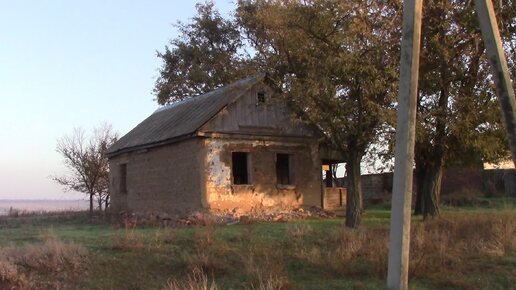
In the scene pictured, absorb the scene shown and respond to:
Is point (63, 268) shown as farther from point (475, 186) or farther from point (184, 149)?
point (475, 186)

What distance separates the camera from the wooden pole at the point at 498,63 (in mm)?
7598

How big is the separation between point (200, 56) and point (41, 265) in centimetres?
2588

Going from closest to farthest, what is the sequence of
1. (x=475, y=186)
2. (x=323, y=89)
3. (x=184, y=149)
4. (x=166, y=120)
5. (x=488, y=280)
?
(x=488, y=280), (x=323, y=89), (x=184, y=149), (x=166, y=120), (x=475, y=186)

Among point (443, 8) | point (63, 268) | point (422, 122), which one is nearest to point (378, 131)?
point (422, 122)

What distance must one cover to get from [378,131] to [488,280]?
778cm

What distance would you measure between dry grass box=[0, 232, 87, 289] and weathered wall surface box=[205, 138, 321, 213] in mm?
10197

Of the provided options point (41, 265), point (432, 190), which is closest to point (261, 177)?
point (432, 190)

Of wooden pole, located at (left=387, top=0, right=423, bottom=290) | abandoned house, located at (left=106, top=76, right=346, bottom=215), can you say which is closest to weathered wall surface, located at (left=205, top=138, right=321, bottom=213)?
abandoned house, located at (left=106, top=76, right=346, bottom=215)

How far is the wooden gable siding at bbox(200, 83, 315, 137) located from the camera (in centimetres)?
2261

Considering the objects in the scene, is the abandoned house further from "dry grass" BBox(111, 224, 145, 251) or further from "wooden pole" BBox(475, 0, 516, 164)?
"wooden pole" BBox(475, 0, 516, 164)

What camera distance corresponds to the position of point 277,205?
23781 millimetres

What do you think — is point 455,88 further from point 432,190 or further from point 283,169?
point 283,169

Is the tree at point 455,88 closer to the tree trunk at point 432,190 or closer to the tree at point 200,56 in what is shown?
the tree trunk at point 432,190

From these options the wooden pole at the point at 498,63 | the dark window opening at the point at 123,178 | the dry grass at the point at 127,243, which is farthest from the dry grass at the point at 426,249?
the dark window opening at the point at 123,178
